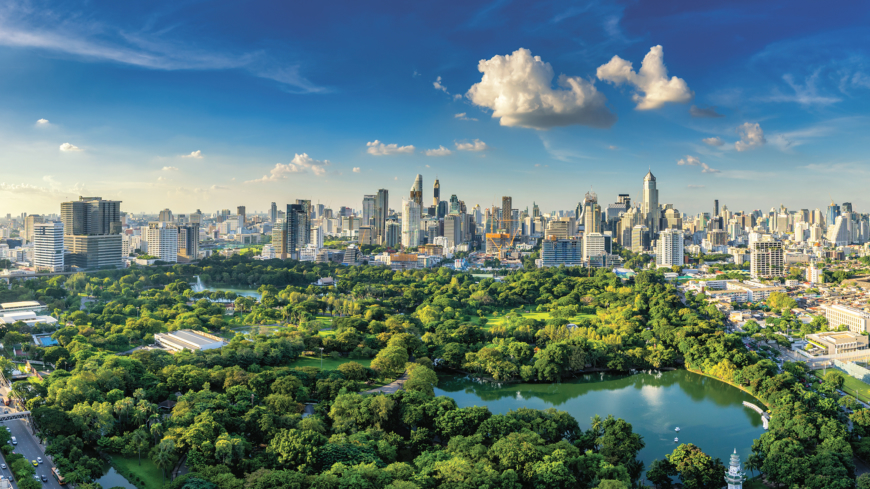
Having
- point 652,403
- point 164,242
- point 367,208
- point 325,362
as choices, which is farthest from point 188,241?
point 652,403

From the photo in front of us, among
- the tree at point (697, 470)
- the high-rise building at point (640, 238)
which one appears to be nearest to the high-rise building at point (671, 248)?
the high-rise building at point (640, 238)

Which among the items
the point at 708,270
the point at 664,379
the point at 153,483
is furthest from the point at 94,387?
the point at 708,270

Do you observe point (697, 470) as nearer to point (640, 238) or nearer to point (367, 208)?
point (640, 238)

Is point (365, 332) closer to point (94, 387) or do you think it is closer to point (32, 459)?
point (94, 387)

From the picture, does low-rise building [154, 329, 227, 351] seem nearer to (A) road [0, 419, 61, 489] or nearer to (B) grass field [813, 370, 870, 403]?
(A) road [0, 419, 61, 489]

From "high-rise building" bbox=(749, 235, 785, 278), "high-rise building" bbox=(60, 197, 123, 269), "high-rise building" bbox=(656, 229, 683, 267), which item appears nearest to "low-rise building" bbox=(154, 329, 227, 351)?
"high-rise building" bbox=(60, 197, 123, 269)
